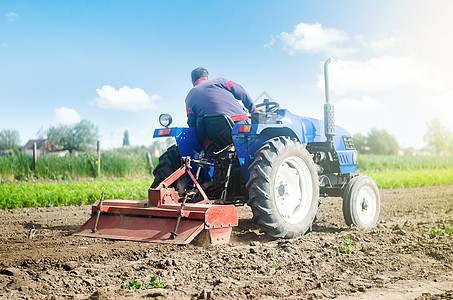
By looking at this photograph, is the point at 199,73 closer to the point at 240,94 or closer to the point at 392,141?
the point at 240,94

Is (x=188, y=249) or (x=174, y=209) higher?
(x=174, y=209)

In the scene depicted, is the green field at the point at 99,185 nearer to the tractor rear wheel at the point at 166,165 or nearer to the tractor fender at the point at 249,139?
the tractor rear wheel at the point at 166,165

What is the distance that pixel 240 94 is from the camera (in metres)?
5.04

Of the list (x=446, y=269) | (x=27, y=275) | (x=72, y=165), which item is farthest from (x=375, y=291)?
(x=72, y=165)

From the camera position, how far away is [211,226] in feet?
12.7

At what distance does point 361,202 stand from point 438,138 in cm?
8958

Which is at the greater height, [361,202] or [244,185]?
[244,185]

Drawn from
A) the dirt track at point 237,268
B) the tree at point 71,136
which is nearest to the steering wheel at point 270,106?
the dirt track at point 237,268

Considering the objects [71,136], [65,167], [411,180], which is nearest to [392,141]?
[71,136]

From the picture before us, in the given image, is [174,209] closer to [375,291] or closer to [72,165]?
[375,291]

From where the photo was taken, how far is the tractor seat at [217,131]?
190 inches

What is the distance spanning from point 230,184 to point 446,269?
2411mm

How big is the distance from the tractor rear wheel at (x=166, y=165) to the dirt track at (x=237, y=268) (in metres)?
1.15

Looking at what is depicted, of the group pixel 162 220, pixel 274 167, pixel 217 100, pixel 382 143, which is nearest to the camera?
pixel 162 220
